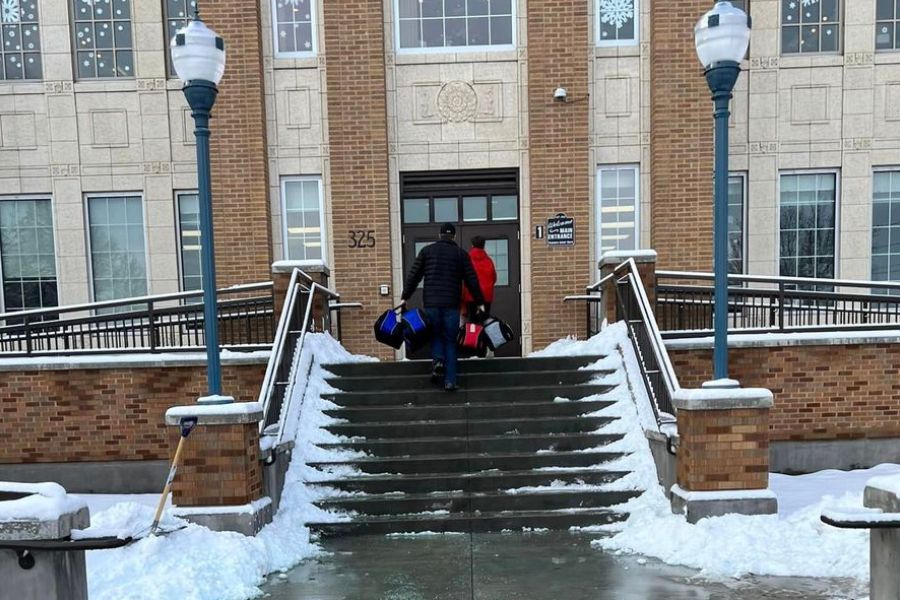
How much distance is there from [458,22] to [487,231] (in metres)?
3.20

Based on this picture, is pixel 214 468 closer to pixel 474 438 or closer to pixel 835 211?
pixel 474 438

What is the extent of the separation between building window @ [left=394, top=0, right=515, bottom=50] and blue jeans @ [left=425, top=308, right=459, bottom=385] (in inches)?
192

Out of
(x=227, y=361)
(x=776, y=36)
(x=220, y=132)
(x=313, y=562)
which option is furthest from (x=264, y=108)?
(x=776, y=36)

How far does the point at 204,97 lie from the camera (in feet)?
16.6

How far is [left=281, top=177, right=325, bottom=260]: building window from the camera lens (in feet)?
31.6

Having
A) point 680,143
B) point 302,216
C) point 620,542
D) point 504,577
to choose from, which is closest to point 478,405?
point 620,542

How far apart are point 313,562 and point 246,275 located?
5.50 meters

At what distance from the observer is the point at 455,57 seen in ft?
31.0

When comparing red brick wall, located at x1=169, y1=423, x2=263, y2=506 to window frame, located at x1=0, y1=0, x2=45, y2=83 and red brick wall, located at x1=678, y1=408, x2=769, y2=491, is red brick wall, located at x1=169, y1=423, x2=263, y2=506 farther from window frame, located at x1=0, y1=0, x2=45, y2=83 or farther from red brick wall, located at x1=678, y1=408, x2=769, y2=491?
window frame, located at x1=0, y1=0, x2=45, y2=83

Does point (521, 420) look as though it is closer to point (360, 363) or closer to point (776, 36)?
point (360, 363)

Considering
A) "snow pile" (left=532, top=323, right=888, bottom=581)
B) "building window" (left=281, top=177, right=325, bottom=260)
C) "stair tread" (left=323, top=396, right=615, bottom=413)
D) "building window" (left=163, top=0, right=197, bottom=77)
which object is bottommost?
"snow pile" (left=532, top=323, right=888, bottom=581)

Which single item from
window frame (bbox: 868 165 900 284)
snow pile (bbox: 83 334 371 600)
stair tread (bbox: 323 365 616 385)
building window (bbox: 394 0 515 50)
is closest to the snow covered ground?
snow pile (bbox: 83 334 371 600)

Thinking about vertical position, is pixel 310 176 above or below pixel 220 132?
below

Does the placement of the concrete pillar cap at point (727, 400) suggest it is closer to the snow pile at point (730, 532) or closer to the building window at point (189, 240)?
the snow pile at point (730, 532)
